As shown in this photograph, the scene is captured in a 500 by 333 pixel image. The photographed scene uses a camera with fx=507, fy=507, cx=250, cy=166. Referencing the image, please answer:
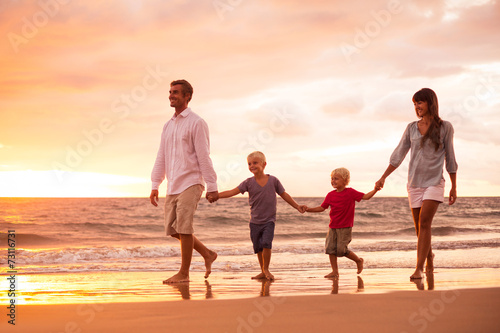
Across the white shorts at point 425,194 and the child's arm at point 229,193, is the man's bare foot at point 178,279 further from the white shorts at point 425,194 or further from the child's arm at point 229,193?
the white shorts at point 425,194

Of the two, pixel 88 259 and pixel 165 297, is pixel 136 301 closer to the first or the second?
pixel 165 297

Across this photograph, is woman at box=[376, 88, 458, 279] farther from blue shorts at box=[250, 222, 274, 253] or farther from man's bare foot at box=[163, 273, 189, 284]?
man's bare foot at box=[163, 273, 189, 284]

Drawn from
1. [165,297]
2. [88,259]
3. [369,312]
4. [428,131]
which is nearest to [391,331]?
[369,312]

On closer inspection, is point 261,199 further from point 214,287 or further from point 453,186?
point 453,186

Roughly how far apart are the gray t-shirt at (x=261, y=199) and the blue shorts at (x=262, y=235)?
60 millimetres

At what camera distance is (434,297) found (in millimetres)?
3959

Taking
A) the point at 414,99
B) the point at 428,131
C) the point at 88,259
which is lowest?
the point at 88,259

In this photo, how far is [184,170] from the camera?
5.66 meters

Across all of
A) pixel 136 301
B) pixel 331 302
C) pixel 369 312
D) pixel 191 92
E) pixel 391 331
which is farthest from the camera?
pixel 191 92

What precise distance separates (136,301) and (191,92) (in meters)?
2.75

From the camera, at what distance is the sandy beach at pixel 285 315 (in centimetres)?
302

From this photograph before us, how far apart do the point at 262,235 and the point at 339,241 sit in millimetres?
1075

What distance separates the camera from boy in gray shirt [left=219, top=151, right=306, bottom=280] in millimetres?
6059

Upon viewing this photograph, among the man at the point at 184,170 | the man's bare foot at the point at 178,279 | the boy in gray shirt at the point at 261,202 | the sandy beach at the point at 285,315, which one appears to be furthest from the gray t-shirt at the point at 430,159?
the man's bare foot at the point at 178,279
